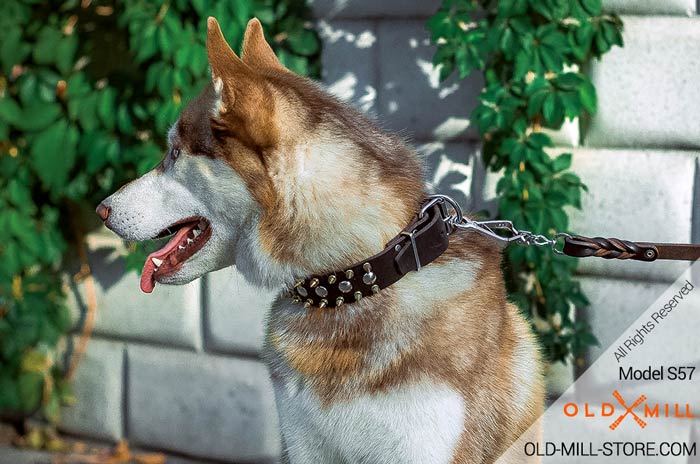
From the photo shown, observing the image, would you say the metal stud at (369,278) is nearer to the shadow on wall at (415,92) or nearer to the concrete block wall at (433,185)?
the concrete block wall at (433,185)

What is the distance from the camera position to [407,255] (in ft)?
6.61

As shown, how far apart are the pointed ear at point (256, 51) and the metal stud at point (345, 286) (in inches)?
22.7

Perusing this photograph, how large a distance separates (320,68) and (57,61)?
1.18m

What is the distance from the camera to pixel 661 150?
10.6 ft

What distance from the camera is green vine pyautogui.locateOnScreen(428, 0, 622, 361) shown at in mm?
3172

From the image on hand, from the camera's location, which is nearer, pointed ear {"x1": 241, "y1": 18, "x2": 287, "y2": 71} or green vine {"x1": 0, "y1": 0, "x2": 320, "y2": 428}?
pointed ear {"x1": 241, "y1": 18, "x2": 287, "y2": 71}

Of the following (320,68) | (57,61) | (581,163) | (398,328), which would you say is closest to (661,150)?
(581,163)

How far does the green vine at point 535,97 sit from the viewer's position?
10.4 ft

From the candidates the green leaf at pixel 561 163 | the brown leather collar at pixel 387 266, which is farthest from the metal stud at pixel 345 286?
the green leaf at pixel 561 163

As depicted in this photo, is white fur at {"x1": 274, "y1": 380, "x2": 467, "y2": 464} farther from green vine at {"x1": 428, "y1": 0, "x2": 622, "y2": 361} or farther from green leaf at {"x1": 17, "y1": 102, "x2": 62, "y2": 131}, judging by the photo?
green leaf at {"x1": 17, "y1": 102, "x2": 62, "y2": 131}

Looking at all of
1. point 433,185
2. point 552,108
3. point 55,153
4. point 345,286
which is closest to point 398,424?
point 345,286

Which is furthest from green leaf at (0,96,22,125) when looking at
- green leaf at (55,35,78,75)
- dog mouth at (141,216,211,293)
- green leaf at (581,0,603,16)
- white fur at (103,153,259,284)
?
green leaf at (581,0,603,16)

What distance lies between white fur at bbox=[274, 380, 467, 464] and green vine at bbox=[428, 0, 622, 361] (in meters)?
1.32

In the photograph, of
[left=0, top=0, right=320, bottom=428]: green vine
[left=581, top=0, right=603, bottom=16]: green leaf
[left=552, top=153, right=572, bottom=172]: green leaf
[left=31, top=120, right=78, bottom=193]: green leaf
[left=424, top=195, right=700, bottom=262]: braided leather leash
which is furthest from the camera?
[left=31, top=120, right=78, bottom=193]: green leaf
